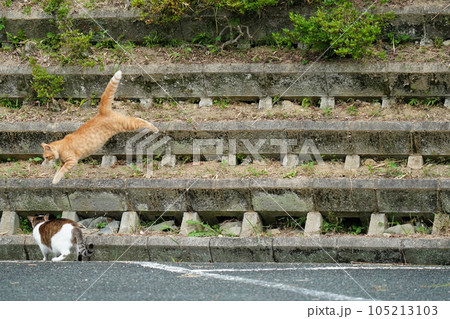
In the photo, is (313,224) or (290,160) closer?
(313,224)

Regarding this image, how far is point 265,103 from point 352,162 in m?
1.55

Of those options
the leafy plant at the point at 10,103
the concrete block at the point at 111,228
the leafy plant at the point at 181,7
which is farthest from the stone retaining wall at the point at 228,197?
the leafy plant at the point at 181,7

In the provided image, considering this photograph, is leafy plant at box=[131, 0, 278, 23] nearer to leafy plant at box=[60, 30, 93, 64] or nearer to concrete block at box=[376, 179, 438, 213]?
leafy plant at box=[60, 30, 93, 64]

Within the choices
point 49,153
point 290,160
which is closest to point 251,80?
point 290,160

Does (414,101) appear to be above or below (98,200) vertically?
above

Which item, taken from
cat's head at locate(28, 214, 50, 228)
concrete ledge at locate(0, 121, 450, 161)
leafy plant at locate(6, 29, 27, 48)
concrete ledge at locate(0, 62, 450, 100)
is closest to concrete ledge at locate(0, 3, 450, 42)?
leafy plant at locate(6, 29, 27, 48)

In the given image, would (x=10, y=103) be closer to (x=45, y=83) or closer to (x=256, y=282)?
(x=45, y=83)

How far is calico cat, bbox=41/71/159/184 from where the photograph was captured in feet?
27.6

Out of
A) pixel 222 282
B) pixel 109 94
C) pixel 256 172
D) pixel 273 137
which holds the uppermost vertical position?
pixel 109 94

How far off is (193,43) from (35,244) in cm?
372

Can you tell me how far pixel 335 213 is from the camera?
8234 millimetres

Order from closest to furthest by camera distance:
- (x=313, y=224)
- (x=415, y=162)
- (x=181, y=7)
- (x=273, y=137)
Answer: (x=313, y=224)
(x=415, y=162)
(x=273, y=137)
(x=181, y=7)

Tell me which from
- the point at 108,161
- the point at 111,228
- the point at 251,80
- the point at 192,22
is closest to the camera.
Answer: the point at 111,228

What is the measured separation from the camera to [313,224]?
26.7 ft
